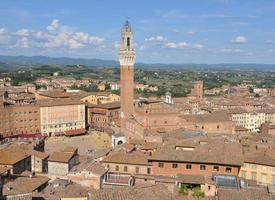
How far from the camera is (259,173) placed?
30109 millimetres

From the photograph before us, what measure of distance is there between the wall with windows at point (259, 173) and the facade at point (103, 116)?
40.5m

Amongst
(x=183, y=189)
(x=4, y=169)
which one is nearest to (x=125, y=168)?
(x=4, y=169)

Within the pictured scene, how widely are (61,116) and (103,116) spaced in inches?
307

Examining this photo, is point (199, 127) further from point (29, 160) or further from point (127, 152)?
point (29, 160)

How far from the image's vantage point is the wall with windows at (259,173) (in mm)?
29750

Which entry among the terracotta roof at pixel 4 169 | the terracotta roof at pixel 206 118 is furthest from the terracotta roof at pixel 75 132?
the terracotta roof at pixel 4 169

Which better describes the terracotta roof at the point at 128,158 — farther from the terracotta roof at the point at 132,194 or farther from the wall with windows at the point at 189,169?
the terracotta roof at the point at 132,194

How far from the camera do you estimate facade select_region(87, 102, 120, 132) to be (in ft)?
235

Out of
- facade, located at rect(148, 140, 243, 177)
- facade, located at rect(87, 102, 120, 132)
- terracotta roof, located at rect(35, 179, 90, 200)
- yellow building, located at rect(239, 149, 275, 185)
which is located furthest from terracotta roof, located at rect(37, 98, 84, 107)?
yellow building, located at rect(239, 149, 275, 185)

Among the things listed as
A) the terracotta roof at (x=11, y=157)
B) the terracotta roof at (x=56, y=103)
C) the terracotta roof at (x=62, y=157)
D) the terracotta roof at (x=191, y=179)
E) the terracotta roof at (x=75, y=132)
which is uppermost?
the terracotta roof at (x=191, y=179)

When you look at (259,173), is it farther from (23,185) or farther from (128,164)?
(23,185)

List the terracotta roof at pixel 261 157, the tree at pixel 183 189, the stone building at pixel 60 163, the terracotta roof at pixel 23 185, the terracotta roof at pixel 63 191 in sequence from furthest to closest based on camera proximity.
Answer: the stone building at pixel 60 163 < the terracotta roof at pixel 261 157 < the terracotta roof at pixel 23 185 < the terracotta roof at pixel 63 191 < the tree at pixel 183 189

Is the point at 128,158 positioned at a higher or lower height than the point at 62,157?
higher

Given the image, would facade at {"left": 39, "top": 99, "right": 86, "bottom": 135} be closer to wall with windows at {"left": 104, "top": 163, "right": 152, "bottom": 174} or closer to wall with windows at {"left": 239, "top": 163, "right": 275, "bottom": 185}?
wall with windows at {"left": 104, "top": 163, "right": 152, "bottom": 174}
